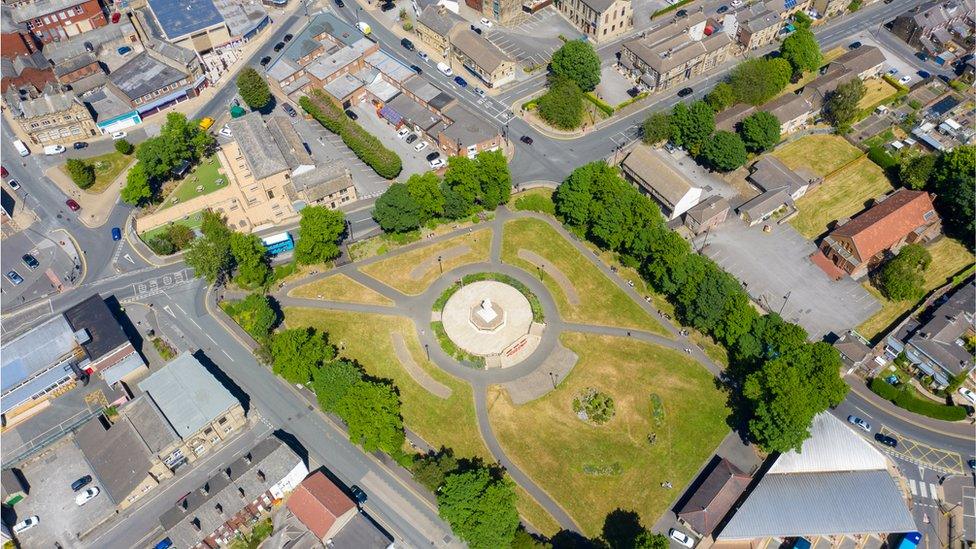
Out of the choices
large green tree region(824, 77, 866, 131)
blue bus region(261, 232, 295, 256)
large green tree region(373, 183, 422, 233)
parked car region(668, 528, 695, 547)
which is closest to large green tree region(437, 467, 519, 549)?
parked car region(668, 528, 695, 547)

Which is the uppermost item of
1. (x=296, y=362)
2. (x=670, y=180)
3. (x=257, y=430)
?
(x=670, y=180)

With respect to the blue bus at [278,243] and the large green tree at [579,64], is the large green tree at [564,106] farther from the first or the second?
the blue bus at [278,243]

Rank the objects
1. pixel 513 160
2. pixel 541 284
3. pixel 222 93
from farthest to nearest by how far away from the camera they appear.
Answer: pixel 222 93, pixel 513 160, pixel 541 284

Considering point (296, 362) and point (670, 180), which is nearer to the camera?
point (296, 362)

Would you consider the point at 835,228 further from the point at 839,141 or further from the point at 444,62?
the point at 444,62

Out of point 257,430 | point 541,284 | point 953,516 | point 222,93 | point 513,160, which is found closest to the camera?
point 953,516

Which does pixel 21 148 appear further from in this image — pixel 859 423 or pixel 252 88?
pixel 859 423

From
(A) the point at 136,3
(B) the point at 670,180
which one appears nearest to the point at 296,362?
(B) the point at 670,180
